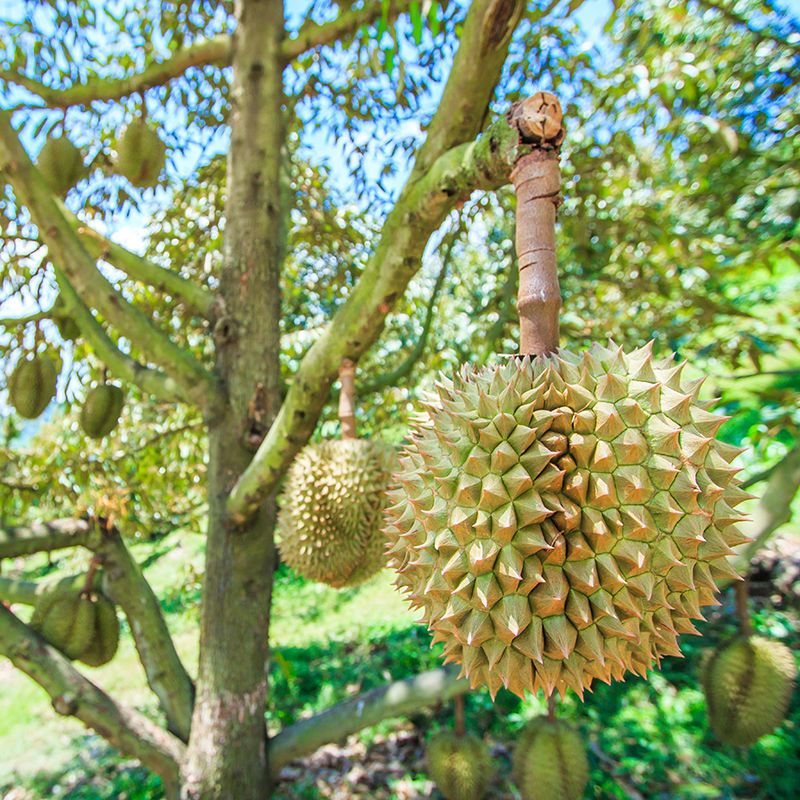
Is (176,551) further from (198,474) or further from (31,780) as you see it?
(198,474)

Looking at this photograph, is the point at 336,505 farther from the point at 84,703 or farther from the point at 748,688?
the point at 748,688

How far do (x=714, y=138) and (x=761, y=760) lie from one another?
275 centimetres

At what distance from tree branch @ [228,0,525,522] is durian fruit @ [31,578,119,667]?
1088 millimetres

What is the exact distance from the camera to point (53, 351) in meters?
2.53

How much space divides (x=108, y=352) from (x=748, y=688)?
2385 millimetres

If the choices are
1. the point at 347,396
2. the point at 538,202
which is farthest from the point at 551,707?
the point at 538,202

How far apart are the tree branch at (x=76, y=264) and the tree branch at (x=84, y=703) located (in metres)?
0.96

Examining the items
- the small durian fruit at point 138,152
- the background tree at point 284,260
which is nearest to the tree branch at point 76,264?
the background tree at point 284,260

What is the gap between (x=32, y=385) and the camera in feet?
7.65

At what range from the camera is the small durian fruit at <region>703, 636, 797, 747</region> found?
1.98 meters

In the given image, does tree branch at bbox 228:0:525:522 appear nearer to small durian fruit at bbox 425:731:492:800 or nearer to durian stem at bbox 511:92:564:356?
durian stem at bbox 511:92:564:356

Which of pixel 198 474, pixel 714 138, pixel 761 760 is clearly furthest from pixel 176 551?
pixel 714 138

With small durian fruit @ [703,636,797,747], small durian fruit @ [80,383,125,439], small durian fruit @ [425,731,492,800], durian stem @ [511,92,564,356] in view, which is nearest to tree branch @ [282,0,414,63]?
durian stem @ [511,92,564,356]

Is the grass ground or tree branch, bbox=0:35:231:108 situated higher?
tree branch, bbox=0:35:231:108
